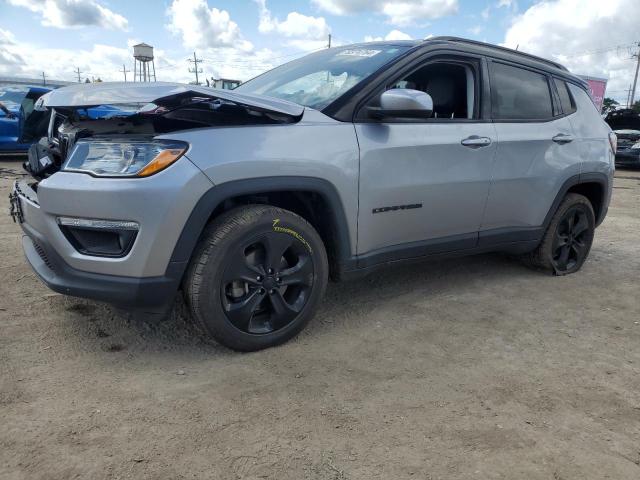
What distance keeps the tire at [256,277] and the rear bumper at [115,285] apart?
11 cm

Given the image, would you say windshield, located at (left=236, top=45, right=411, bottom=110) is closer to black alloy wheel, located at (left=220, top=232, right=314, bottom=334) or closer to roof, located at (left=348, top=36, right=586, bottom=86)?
roof, located at (left=348, top=36, right=586, bottom=86)

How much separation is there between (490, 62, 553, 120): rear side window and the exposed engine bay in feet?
5.61

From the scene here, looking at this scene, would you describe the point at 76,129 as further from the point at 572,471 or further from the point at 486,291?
the point at 486,291

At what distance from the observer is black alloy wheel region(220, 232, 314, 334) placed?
2.59m

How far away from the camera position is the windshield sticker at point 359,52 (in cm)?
336

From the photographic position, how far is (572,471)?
6.24 feet

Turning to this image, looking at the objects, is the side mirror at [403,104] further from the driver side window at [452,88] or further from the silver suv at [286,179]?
the driver side window at [452,88]

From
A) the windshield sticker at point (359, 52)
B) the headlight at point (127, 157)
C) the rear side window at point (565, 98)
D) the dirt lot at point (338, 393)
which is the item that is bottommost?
the dirt lot at point (338, 393)

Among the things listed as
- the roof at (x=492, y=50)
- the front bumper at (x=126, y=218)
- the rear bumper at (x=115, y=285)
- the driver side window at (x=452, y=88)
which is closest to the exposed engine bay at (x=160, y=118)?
the front bumper at (x=126, y=218)

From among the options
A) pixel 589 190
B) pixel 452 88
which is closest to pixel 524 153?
pixel 452 88

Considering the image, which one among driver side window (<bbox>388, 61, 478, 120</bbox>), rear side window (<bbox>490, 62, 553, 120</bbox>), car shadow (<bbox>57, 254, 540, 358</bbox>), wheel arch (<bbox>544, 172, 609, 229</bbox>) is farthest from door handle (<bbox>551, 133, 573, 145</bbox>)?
car shadow (<bbox>57, 254, 540, 358</bbox>)

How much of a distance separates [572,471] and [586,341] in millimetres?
1360

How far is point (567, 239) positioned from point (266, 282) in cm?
295

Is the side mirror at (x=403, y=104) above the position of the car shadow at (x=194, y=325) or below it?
above
